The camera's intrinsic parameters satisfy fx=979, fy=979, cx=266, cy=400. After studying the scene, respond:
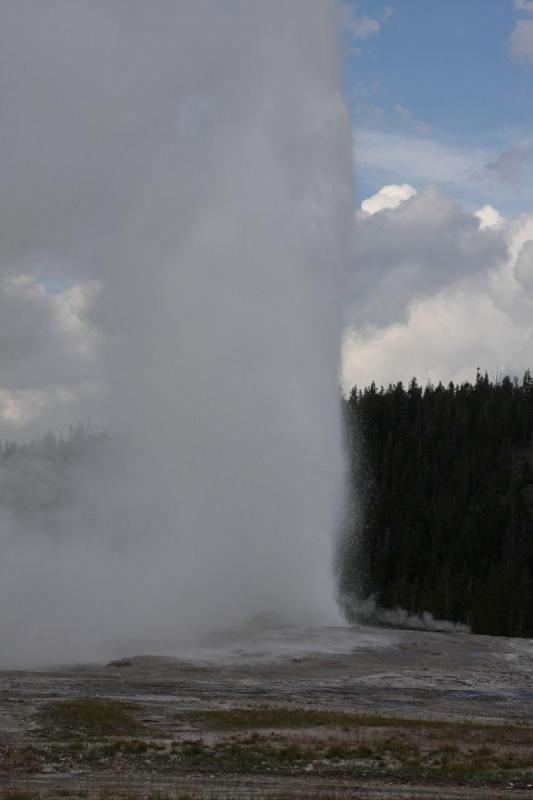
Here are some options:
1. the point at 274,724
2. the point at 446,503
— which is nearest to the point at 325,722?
the point at 274,724

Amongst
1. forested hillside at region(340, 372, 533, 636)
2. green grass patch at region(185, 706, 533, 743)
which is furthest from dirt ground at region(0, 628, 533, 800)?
forested hillside at region(340, 372, 533, 636)

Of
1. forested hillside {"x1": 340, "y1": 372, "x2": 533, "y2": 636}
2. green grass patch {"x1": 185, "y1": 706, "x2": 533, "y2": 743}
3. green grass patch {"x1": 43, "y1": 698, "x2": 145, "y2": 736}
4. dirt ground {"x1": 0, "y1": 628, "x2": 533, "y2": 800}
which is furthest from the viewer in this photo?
forested hillside {"x1": 340, "y1": 372, "x2": 533, "y2": 636}

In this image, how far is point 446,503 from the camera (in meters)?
118

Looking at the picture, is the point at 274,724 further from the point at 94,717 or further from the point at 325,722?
the point at 94,717

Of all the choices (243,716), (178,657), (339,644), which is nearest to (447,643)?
(339,644)

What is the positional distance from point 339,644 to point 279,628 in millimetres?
5167

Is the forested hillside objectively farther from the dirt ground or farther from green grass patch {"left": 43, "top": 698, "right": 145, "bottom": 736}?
green grass patch {"left": 43, "top": 698, "right": 145, "bottom": 736}

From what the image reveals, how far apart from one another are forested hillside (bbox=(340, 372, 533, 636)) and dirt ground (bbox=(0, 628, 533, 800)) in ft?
174

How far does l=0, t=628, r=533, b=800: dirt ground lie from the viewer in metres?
18.2

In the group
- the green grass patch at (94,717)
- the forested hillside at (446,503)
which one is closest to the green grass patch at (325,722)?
the green grass patch at (94,717)

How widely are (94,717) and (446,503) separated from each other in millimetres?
97661

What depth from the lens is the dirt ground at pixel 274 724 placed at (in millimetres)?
18203

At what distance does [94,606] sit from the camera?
154 ft

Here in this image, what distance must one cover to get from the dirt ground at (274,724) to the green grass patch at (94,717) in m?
0.07
